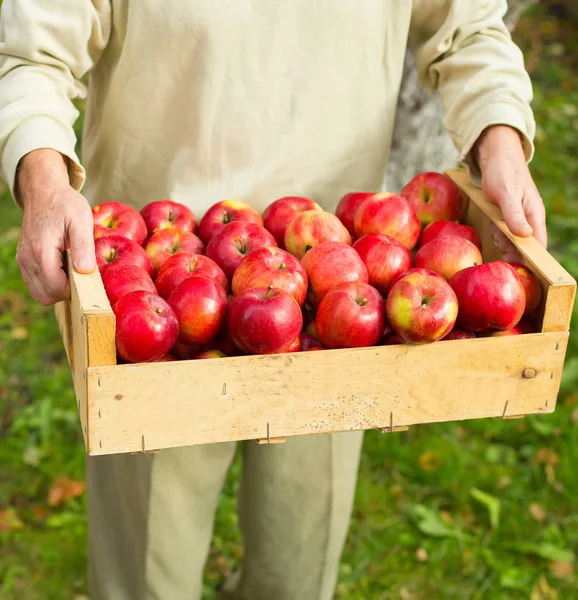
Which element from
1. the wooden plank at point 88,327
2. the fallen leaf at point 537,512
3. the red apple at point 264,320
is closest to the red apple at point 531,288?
the red apple at point 264,320

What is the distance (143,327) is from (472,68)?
1139 mm

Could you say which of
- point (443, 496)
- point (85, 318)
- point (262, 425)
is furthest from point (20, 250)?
point (443, 496)

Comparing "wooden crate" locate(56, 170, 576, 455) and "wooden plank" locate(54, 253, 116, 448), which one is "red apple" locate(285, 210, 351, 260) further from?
"wooden plank" locate(54, 253, 116, 448)

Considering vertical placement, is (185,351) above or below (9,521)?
above

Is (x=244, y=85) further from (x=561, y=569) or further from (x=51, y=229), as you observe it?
(x=561, y=569)

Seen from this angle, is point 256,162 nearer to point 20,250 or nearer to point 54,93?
point 54,93

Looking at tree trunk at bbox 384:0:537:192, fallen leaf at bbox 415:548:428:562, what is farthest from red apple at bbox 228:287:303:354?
fallen leaf at bbox 415:548:428:562

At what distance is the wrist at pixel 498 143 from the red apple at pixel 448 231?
0.18m

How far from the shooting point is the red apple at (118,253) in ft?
5.81

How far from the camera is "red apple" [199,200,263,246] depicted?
200cm

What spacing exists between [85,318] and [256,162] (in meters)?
0.83

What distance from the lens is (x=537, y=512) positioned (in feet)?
10.7

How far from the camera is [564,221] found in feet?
15.4

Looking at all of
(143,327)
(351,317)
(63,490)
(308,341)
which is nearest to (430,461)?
(63,490)
